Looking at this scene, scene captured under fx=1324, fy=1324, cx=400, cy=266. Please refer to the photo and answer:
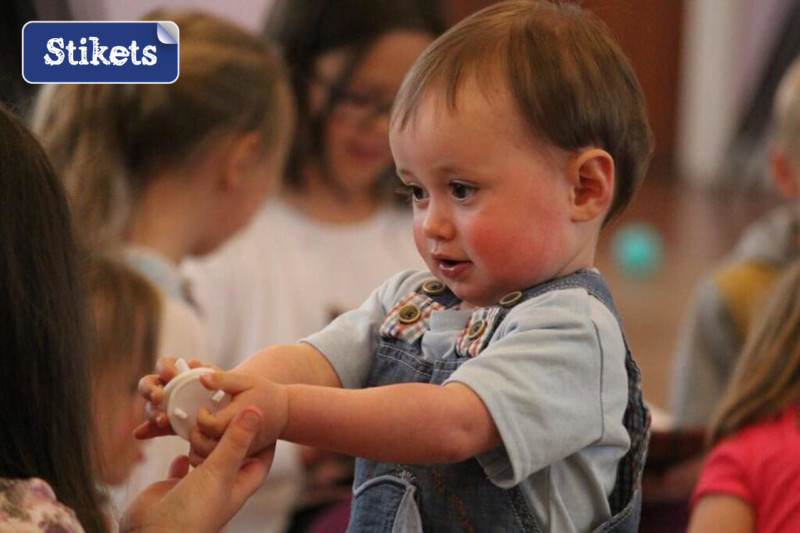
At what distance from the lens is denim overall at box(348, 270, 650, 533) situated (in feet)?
1.93

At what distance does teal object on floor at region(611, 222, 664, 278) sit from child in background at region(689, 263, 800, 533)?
2.00 meters

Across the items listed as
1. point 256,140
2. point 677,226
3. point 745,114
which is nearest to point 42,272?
point 256,140

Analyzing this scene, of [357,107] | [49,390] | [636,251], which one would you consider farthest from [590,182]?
[636,251]

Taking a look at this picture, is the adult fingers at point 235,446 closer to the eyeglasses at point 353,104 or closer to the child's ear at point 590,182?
the child's ear at point 590,182

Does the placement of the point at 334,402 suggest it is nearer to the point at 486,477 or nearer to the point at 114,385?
the point at 486,477

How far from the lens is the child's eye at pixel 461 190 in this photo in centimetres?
59

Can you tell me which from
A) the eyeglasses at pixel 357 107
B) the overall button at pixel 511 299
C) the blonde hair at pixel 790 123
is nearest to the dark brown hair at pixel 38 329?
the overall button at pixel 511 299

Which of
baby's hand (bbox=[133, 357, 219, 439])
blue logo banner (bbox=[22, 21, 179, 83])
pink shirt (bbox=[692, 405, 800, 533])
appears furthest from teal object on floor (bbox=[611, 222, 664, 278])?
baby's hand (bbox=[133, 357, 219, 439])

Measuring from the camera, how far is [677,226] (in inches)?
131

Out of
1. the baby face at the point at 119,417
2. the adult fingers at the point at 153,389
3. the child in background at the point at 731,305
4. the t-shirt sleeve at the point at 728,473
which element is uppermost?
the adult fingers at the point at 153,389

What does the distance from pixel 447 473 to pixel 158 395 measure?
134mm

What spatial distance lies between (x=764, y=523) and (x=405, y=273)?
0.35 metres

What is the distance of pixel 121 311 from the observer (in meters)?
0.92

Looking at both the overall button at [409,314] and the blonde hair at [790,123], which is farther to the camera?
the blonde hair at [790,123]
